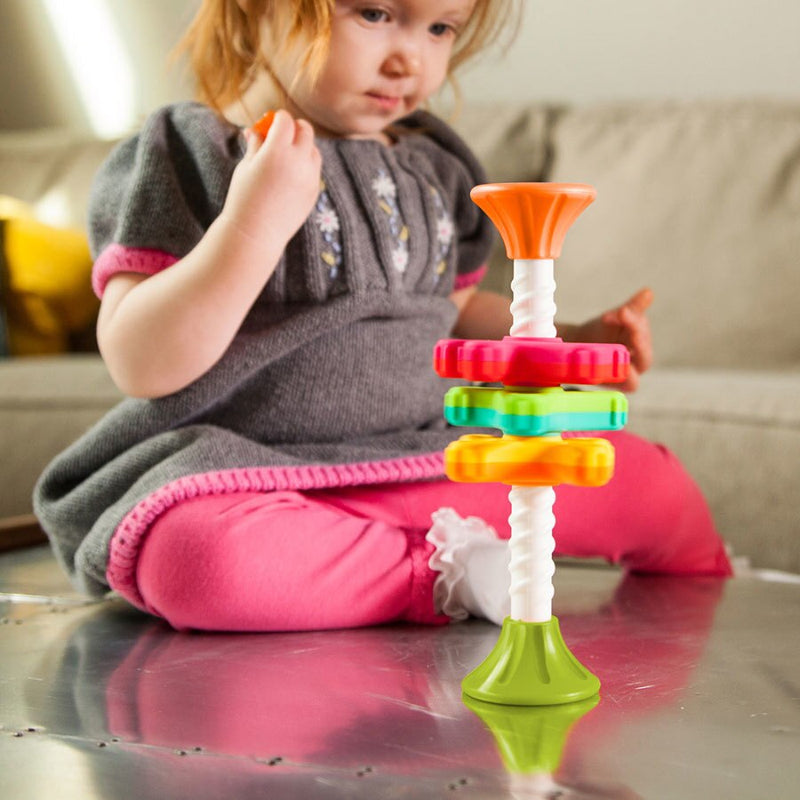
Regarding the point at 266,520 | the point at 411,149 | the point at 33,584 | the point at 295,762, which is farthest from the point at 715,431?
the point at 295,762

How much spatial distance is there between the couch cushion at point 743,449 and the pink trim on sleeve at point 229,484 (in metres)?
0.48

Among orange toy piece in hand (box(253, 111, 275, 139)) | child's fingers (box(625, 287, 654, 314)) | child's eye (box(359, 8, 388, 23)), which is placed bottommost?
child's fingers (box(625, 287, 654, 314))

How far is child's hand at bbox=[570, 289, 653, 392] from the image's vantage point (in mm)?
1013

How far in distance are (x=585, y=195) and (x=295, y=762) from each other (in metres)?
0.34

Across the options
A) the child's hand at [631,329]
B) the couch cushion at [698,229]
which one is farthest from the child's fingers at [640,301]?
the couch cushion at [698,229]

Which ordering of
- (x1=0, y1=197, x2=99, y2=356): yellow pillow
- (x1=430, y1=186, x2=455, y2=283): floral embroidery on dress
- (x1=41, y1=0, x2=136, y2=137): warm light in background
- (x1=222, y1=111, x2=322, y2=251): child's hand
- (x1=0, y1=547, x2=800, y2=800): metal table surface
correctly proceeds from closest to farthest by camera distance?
(x1=0, y1=547, x2=800, y2=800): metal table surface
(x1=222, y1=111, x2=322, y2=251): child's hand
(x1=430, y1=186, x2=455, y2=283): floral embroidery on dress
(x1=0, y1=197, x2=99, y2=356): yellow pillow
(x1=41, y1=0, x2=136, y2=137): warm light in background

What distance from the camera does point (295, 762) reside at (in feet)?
1.98

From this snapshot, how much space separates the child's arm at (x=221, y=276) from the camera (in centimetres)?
86

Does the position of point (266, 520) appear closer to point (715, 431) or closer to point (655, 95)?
point (715, 431)

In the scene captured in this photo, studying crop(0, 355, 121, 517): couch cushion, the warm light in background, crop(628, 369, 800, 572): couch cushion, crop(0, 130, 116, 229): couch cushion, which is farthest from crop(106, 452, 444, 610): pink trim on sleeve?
the warm light in background

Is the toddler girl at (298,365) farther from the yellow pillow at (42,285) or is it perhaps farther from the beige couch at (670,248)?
the yellow pillow at (42,285)

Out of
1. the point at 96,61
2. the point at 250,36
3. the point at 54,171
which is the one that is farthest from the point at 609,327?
the point at 96,61

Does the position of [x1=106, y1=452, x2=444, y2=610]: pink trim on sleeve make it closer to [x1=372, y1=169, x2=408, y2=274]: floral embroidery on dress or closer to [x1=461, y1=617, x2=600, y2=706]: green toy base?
[x1=372, y1=169, x2=408, y2=274]: floral embroidery on dress

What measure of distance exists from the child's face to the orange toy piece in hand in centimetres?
9
